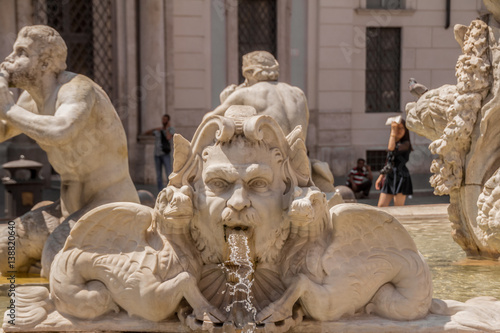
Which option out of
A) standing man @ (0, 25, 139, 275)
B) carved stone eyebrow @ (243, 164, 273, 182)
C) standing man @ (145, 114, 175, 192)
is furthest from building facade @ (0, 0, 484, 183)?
carved stone eyebrow @ (243, 164, 273, 182)

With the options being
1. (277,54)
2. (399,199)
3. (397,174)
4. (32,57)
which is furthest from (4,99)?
(277,54)

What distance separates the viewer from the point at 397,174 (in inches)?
364

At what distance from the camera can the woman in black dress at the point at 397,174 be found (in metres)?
9.23

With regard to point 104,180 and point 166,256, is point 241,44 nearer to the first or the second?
point 104,180

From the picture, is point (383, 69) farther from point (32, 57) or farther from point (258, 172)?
point (258, 172)

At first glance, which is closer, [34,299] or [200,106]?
[34,299]

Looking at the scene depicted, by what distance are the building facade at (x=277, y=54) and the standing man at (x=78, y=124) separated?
9.77m

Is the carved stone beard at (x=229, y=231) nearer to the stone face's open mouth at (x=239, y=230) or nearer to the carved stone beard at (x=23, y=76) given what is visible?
the stone face's open mouth at (x=239, y=230)

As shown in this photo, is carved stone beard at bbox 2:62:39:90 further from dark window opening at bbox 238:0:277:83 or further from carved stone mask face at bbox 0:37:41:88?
dark window opening at bbox 238:0:277:83

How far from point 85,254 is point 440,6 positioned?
15.0 metres

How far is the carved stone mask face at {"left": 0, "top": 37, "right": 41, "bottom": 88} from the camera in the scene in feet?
15.9

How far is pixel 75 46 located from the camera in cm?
1544

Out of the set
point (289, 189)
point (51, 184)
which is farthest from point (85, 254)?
point (51, 184)

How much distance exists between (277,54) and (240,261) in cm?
1374
